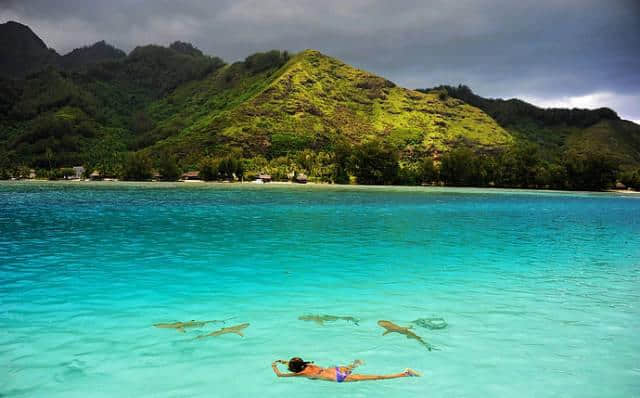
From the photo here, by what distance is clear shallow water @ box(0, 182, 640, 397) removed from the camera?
293 inches

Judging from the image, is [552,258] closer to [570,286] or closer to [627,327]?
[570,286]

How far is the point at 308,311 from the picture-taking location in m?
11.3

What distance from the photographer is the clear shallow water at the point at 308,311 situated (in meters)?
7.45

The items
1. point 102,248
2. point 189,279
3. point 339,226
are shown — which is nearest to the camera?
point 189,279

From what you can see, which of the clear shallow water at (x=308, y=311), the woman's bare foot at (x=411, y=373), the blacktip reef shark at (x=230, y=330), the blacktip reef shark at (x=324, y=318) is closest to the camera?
the clear shallow water at (x=308, y=311)

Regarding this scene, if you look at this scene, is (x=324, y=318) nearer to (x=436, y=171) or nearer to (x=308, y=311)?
(x=308, y=311)

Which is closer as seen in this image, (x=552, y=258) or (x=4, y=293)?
(x=4, y=293)

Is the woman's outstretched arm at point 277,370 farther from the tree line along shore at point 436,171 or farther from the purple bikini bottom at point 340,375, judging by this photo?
the tree line along shore at point 436,171

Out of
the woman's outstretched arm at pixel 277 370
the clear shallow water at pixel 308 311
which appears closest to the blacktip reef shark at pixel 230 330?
the clear shallow water at pixel 308 311

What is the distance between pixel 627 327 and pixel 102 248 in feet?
66.2

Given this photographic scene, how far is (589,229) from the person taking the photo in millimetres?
31578

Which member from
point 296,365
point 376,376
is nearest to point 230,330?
point 296,365

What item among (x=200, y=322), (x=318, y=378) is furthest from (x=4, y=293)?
(x=318, y=378)

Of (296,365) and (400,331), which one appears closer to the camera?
(296,365)
